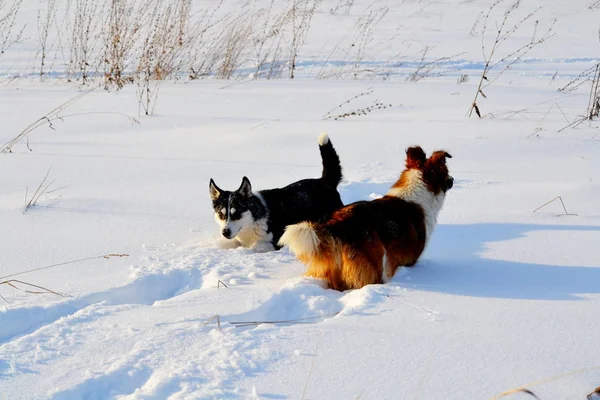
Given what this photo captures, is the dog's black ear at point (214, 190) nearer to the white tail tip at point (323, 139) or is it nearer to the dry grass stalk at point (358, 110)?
the white tail tip at point (323, 139)

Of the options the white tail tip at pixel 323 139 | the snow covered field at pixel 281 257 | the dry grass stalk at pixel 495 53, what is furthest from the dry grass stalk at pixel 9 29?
the dry grass stalk at pixel 495 53

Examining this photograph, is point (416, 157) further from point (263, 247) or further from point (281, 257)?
point (263, 247)

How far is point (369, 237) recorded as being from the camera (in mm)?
4031

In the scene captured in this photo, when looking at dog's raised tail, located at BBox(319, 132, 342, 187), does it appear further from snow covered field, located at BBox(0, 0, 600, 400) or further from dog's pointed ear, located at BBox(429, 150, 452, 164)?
dog's pointed ear, located at BBox(429, 150, 452, 164)

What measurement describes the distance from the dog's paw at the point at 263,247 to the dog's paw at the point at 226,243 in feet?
0.53

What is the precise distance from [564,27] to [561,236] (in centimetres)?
1373

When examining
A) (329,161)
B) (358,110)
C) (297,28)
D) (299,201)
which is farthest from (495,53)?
(299,201)

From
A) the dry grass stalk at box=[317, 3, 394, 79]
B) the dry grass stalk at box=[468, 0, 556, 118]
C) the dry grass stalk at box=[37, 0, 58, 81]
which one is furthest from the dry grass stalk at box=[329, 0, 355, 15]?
the dry grass stalk at box=[37, 0, 58, 81]

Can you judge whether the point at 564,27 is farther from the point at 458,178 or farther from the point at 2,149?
the point at 2,149

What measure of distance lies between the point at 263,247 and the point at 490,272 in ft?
6.77

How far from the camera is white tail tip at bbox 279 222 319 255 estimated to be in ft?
12.8

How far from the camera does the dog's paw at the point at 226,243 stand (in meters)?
4.85

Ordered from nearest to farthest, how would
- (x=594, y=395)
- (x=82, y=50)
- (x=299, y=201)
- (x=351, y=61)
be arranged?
(x=594, y=395) → (x=299, y=201) → (x=82, y=50) → (x=351, y=61)

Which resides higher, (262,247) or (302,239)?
(302,239)
